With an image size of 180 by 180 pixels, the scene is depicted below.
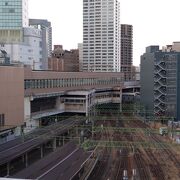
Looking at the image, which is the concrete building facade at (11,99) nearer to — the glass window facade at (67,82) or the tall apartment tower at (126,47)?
the glass window facade at (67,82)

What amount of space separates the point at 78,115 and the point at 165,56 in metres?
8.47

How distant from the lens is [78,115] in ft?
98.2

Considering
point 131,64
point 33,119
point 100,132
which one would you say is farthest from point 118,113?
point 131,64

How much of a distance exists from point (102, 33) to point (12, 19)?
2295 cm

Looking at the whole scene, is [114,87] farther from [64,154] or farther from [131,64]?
[131,64]

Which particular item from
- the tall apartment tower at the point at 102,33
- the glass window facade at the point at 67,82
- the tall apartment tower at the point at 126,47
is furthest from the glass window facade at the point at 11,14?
the tall apartment tower at the point at 126,47

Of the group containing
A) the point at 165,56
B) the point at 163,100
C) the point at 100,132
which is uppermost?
the point at 165,56

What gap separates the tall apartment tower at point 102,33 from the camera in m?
60.8

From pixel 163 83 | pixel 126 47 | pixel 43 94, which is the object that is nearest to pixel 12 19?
pixel 43 94

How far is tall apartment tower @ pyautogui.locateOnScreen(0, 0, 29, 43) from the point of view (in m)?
40.6

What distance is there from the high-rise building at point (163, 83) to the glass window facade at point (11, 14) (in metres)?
16.1

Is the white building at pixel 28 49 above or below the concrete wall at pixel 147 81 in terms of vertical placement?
above

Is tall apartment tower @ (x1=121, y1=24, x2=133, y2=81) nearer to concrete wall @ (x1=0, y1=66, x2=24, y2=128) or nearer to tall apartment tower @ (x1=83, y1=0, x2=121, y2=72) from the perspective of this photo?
tall apartment tower @ (x1=83, y1=0, x2=121, y2=72)

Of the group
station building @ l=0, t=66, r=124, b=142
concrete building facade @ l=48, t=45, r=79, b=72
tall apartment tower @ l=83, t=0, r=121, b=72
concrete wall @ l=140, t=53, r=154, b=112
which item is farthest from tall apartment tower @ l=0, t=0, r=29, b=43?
concrete building facade @ l=48, t=45, r=79, b=72
